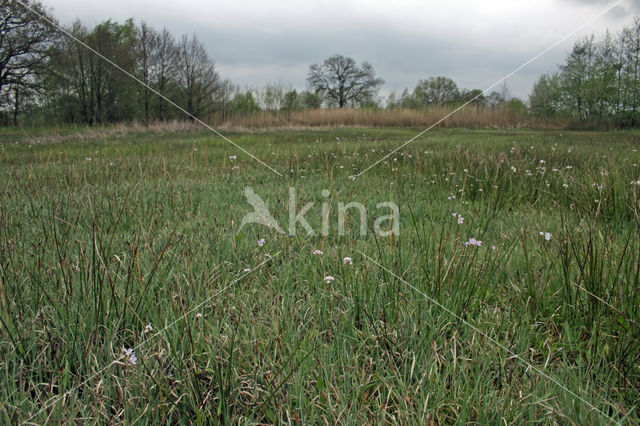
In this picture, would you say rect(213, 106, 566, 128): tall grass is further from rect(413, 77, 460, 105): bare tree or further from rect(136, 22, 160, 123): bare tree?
rect(136, 22, 160, 123): bare tree

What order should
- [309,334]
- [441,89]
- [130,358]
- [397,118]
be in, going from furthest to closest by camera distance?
1. [397,118]
2. [441,89]
3. [309,334]
4. [130,358]

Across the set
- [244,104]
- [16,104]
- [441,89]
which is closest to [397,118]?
[441,89]

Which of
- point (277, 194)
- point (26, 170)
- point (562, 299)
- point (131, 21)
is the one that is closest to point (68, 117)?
point (131, 21)

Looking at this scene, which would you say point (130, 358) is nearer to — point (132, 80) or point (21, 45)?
point (21, 45)

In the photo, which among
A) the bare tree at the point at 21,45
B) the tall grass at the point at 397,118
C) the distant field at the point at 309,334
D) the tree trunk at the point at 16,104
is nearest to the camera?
the distant field at the point at 309,334

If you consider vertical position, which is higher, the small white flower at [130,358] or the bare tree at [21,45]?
the bare tree at [21,45]

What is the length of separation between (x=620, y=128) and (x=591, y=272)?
57.1 ft

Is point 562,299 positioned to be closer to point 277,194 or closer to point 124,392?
point 124,392

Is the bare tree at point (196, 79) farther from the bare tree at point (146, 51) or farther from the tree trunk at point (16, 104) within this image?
the tree trunk at point (16, 104)

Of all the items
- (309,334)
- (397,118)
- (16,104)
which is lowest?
(309,334)

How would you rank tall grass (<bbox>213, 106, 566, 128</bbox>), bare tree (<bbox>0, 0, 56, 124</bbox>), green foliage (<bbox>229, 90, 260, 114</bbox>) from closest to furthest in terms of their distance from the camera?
bare tree (<bbox>0, 0, 56, 124</bbox>) → green foliage (<bbox>229, 90, 260, 114</bbox>) → tall grass (<bbox>213, 106, 566, 128</bbox>)

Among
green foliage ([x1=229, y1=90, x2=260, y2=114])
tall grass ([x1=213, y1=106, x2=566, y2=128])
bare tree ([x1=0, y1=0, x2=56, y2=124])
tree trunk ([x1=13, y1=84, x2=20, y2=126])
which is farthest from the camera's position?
tall grass ([x1=213, y1=106, x2=566, y2=128])

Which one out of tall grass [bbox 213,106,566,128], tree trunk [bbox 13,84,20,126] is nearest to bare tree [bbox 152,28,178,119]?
tree trunk [bbox 13,84,20,126]

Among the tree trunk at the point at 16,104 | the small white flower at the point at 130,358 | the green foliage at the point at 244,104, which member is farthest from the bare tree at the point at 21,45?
the small white flower at the point at 130,358
